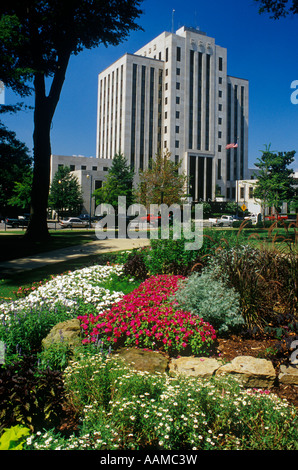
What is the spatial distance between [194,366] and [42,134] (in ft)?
64.1

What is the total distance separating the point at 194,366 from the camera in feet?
14.8

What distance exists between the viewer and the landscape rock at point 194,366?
173 inches

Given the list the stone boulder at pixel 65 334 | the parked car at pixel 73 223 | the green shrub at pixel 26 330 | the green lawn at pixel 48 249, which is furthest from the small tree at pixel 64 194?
the stone boulder at pixel 65 334

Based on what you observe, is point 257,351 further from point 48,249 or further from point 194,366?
point 48,249

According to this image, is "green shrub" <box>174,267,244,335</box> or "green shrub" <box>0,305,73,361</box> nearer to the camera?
"green shrub" <box>0,305,73,361</box>

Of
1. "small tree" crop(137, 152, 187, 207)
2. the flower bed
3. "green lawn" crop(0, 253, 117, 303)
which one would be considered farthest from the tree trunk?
the flower bed

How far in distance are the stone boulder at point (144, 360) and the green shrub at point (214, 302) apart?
4.16 ft

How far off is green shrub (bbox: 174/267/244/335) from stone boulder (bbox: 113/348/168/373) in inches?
50.0

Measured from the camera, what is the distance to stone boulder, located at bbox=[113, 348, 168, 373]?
4.41 meters

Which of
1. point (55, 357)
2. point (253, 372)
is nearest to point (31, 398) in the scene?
point (55, 357)

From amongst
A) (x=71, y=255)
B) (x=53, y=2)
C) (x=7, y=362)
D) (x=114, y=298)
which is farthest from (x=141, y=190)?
(x=7, y=362)

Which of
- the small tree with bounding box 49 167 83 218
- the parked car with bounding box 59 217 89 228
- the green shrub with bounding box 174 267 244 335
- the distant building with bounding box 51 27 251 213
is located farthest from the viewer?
the distant building with bounding box 51 27 251 213

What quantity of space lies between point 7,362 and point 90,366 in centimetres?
117

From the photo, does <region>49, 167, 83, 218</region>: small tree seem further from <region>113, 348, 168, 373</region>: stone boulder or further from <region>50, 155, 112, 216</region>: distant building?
<region>113, 348, 168, 373</region>: stone boulder
